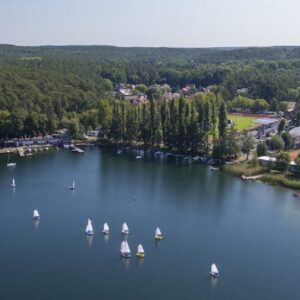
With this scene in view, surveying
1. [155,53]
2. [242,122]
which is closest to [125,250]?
[242,122]

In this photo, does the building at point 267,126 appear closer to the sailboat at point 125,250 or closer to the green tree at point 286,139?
the green tree at point 286,139

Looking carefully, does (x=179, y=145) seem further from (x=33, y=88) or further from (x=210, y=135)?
(x=33, y=88)

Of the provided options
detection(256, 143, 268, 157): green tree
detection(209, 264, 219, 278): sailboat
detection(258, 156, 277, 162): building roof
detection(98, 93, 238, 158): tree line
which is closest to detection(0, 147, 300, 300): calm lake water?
detection(209, 264, 219, 278): sailboat

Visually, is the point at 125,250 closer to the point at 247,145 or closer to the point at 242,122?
the point at 247,145

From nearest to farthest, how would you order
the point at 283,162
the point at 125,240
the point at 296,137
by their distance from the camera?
the point at 125,240 < the point at 283,162 < the point at 296,137

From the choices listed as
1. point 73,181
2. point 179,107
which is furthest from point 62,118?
point 73,181

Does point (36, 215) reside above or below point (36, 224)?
above

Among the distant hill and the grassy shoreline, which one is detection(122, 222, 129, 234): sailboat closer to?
the grassy shoreline

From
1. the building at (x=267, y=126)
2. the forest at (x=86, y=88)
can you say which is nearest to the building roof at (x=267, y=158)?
the forest at (x=86, y=88)
